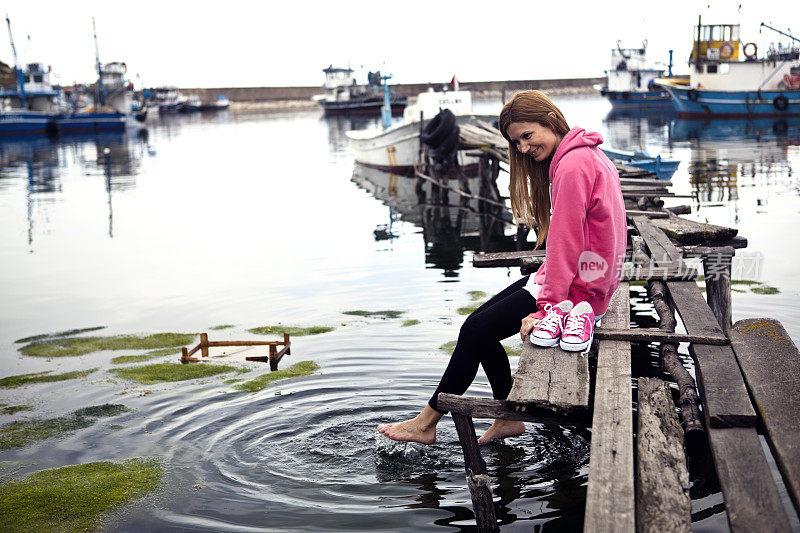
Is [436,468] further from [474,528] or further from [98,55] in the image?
[98,55]

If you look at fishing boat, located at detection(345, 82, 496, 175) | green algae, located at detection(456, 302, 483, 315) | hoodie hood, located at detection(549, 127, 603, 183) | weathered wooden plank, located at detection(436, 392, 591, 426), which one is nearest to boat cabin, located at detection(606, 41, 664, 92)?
fishing boat, located at detection(345, 82, 496, 175)

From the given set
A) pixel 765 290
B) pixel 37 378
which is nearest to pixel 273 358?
pixel 37 378

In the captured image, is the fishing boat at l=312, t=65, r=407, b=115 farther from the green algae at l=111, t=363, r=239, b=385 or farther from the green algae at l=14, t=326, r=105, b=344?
the green algae at l=111, t=363, r=239, b=385

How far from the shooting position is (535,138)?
3992 mm

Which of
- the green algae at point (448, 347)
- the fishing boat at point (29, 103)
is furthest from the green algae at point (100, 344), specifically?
the fishing boat at point (29, 103)

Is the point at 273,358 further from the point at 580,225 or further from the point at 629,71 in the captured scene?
the point at 629,71

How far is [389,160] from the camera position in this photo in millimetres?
26625

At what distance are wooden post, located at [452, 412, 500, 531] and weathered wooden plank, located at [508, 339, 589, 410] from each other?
1.23 ft

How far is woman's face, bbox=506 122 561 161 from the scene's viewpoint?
3973mm

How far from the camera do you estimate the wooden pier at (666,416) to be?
8.68 ft

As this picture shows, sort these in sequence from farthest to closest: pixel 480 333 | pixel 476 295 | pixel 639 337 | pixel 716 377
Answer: pixel 476 295, pixel 639 337, pixel 480 333, pixel 716 377

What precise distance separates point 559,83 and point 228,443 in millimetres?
112856

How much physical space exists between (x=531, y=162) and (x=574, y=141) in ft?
1.52

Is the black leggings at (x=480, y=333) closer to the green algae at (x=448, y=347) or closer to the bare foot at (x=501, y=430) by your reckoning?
the bare foot at (x=501, y=430)
